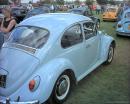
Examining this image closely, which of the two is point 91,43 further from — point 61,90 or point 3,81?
point 3,81

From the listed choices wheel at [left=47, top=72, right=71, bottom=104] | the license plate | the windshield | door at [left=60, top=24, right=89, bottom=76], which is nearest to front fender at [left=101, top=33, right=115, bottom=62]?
door at [left=60, top=24, right=89, bottom=76]

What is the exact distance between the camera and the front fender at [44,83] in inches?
180

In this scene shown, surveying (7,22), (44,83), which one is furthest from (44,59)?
(7,22)

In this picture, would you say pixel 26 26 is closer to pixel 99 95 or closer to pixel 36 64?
pixel 36 64

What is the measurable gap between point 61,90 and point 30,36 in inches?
48.9

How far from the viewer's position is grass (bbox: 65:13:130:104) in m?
5.49

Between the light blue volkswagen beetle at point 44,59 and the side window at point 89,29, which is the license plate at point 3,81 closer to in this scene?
the light blue volkswagen beetle at point 44,59

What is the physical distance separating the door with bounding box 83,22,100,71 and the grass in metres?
0.43

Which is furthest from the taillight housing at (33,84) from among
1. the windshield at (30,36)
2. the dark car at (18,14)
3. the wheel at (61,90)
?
the dark car at (18,14)

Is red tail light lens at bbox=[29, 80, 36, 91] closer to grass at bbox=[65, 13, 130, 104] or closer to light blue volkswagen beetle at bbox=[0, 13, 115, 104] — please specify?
light blue volkswagen beetle at bbox=[0, 13, 115, 104]

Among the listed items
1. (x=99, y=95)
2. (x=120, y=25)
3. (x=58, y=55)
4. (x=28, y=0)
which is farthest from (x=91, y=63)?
(x=28, y=0)

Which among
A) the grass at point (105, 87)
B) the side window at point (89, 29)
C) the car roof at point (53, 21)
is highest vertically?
the car roof at point (53, 21)

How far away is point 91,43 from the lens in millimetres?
6480

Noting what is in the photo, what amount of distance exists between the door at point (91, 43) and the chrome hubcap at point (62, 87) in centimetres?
111
